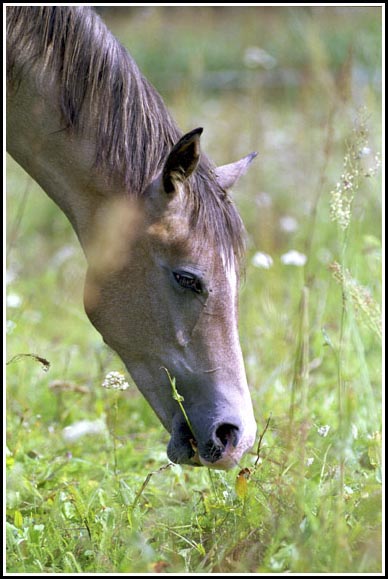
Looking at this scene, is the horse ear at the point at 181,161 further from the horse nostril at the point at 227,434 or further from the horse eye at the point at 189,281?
the horse nostril at the point at 227,434

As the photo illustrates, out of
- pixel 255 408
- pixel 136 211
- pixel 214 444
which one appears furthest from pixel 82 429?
pixel 136 211

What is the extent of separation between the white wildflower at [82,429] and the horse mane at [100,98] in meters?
1.10

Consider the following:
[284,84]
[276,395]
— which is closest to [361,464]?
[276,395]

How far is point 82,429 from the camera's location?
3.24m

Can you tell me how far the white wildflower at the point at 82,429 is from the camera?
3207mm

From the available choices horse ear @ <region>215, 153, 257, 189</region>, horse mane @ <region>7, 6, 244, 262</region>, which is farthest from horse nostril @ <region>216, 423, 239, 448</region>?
horse ear @ <region>215, 153, 257, 189</region>

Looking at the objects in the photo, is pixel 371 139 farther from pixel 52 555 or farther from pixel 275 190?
pixel 52 555

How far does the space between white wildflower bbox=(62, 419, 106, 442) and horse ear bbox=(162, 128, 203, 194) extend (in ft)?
A: 3.90

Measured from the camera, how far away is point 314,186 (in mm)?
6633

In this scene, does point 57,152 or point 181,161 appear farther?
point 57,152

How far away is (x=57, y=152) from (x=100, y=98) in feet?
0.76

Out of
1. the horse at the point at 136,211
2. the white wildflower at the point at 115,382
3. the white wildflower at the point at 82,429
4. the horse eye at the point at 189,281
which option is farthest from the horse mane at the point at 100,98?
the white wildflower at the point at 82,429

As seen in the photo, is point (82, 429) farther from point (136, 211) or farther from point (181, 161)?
point (181, 161)

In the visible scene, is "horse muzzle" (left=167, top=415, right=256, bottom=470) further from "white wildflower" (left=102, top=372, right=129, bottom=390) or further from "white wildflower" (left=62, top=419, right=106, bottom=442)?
"white wildflower" (left=62, top=419, right=106, bottom=442)
